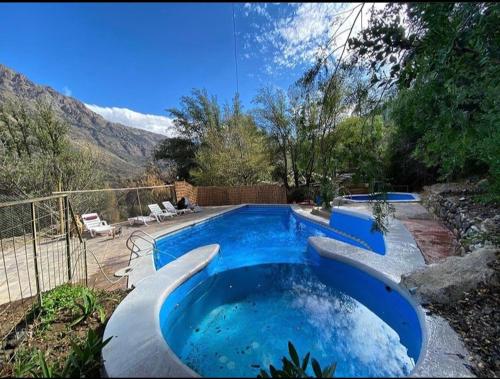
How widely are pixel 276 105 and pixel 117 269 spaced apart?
11.8 metres

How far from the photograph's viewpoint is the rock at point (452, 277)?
3018 mm

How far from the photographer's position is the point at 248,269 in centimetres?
588

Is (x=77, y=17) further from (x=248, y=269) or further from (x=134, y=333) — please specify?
(x=248, y=269)

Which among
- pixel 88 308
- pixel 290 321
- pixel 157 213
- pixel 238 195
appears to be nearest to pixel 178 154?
Result: pixel 238 195

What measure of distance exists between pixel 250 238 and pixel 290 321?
5.41 m

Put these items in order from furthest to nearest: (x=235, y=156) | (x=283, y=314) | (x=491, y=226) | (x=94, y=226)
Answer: (x=235, y=156), (x=94, y=226), (x=491, y=226), (x=283, y=314)

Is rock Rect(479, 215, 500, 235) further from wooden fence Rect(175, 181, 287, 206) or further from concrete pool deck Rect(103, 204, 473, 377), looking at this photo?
wooden fence Rect(175, 181, 287, 206)

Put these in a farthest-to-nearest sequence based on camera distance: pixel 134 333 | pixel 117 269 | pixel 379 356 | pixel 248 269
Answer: pixel 248 269
pixel 117 269
pixel 134 333
pixel 379 356

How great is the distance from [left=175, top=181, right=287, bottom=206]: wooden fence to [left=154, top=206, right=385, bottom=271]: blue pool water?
165cm

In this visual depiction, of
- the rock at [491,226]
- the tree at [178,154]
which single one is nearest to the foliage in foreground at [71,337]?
the rock at [491,226]

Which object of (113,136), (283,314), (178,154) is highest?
(113,136)

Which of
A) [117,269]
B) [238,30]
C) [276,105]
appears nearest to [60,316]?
[117,269]

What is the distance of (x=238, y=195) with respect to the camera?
1402 centimetres

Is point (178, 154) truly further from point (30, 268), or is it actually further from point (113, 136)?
point (113, 136)
